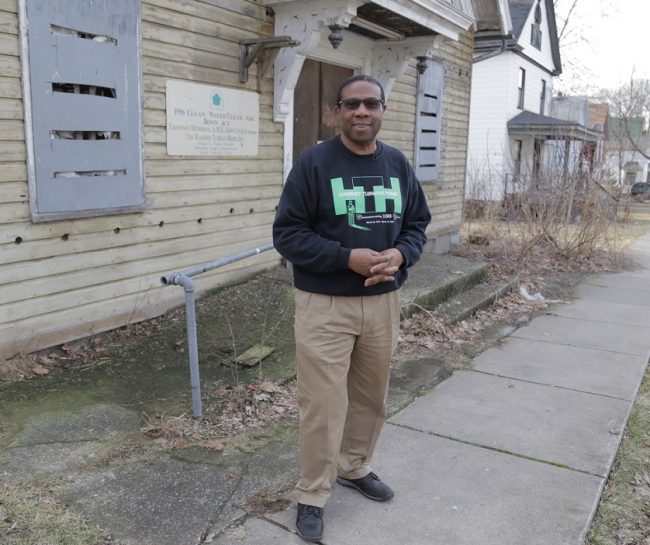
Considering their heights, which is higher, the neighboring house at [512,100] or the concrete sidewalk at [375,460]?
the neighboring house at [512,100]

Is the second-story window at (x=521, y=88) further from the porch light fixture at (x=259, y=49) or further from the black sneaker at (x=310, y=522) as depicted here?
the black sneaker at (x=310, y=522)

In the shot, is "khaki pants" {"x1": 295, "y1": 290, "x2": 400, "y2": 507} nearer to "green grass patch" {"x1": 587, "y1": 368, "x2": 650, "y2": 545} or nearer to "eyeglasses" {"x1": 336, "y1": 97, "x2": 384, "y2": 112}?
"eyeglasses" {"x1": 336, "y1": 97, "x2": 384, "y2": 112}

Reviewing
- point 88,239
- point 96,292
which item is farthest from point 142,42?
point 96,292

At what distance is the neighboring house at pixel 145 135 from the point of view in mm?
4375

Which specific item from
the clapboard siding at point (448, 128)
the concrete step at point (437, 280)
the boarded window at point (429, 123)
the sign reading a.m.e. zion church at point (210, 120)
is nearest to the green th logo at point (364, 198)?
the sign reading a.m.e. zion church at point (210, 120)

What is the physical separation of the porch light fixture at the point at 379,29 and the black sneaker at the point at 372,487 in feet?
17.6

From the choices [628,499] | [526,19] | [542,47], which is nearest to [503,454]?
[628,499]

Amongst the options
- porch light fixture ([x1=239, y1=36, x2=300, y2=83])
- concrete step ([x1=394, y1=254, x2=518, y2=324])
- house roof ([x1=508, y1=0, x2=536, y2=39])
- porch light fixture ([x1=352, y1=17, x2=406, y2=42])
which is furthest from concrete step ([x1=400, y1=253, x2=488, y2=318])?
house roof ([x1=508, y1=0, x2=536, y2=39])

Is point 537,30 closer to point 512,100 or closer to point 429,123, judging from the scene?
point 512,100

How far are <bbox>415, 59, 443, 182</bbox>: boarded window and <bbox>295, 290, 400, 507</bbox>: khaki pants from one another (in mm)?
6785

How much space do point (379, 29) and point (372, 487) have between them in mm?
5855

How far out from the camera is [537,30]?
2447cm

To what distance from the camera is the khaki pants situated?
272 centimetres

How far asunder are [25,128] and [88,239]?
944 millimetres
